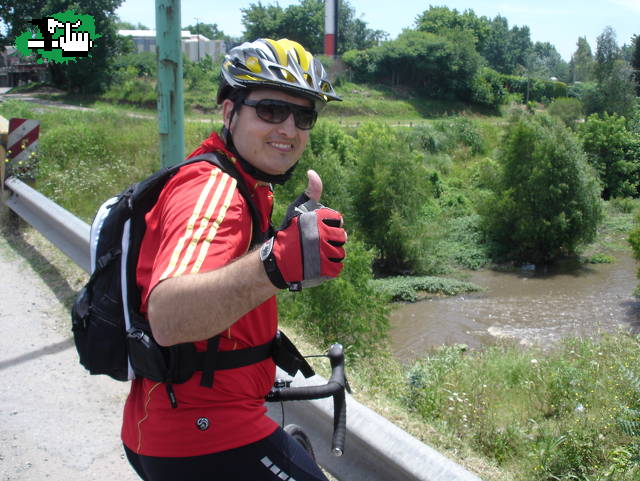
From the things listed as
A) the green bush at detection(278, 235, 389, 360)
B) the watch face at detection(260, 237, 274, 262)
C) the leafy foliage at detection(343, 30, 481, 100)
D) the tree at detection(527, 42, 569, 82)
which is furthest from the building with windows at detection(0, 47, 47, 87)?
the tree at detection(527, 42, 569, 82)

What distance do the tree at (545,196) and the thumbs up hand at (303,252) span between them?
2719 centimetres

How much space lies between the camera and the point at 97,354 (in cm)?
179

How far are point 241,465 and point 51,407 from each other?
8.43 ft

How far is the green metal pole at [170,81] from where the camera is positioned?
14.2 ft

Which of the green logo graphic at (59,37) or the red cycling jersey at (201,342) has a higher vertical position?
the green logo graphic at (59,37)

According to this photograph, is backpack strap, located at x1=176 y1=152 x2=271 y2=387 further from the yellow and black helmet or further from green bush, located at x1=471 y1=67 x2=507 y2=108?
green bush, located at x1=471 y1=67 x2=507 y2=108

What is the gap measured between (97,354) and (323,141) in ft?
87.9

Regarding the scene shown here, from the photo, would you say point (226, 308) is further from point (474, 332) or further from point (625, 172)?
point (625, 172)

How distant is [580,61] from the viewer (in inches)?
4304

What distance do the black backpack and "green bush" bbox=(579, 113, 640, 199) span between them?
3852cm

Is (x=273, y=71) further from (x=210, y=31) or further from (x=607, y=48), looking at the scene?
(x=210, y=31)

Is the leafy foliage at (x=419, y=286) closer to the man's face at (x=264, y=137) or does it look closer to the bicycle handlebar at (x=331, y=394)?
the bicycle handlebar at (x=331, y=394)

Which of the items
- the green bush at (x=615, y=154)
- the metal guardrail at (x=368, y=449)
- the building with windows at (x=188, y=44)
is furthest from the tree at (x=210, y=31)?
the metal guardrail at (x=368, y=449)

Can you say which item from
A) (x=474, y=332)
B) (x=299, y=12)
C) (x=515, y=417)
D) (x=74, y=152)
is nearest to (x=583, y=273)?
(x=474, y=332)
